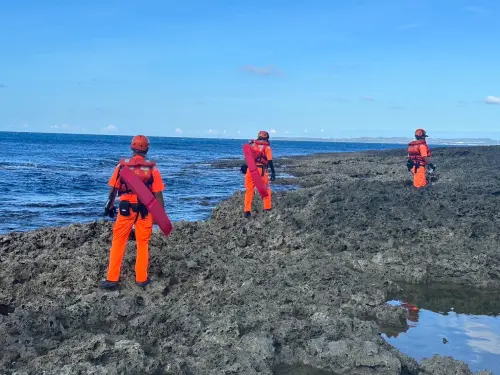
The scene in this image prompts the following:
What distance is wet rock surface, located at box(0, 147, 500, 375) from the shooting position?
5004mm

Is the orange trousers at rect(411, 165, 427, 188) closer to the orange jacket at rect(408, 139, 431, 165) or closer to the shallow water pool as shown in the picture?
the orange jacket at rect(408, 139, 431, 165)

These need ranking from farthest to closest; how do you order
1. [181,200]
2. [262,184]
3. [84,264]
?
[181,200] → [262,184] → [84,264]

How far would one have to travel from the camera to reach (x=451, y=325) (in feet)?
22.0

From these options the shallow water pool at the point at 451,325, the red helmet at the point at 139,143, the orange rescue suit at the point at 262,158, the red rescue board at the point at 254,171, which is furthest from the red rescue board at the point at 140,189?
the orange rescue suit at the point at 262,158

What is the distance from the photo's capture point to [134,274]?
7.14 m

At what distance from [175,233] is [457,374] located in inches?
230

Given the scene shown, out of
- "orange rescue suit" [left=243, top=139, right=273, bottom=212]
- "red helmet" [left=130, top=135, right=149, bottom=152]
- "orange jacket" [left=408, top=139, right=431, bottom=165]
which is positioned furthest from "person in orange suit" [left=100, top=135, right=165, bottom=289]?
"orange jacket" [left=408, top=139, right=431, bottom=165]

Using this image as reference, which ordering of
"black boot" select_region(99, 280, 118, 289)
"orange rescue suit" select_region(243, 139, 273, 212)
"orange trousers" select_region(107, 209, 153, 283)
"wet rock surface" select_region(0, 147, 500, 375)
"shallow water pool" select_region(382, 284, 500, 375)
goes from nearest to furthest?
1. "wet rock surface" select_region(0, 147, 500, 375)
2. "shallow water pool" select_region(382, 284, 500, 375)
3. "black boot" select_region(99, 280, 118, 289)
4. "orange trousers" select_region(107, 209, 153, 283)
5. "orange rescue suit" select_region(243, 139, 273, 212)

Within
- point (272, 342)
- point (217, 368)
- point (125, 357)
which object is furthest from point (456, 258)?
point (125, 357)

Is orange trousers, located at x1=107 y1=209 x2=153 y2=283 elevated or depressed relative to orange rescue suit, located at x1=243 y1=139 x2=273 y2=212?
depressed

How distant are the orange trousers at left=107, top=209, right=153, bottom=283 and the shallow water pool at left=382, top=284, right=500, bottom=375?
3.16 m

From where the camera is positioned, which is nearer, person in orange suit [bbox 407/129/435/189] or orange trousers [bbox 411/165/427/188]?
person in orange suit [bbox 407/129/435/189]

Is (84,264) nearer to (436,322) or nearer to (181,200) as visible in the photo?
(436,322)

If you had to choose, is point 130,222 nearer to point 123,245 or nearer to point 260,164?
point 123,245
